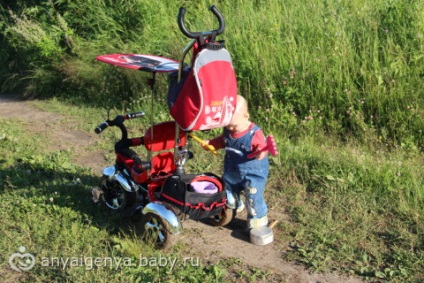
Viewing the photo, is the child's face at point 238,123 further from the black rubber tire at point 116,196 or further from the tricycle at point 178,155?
the black rubber tire at point 116,196

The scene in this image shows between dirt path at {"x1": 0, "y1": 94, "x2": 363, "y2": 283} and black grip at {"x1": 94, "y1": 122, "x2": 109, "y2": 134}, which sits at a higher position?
black grip at {"x1": 94, "y1": 122, "x2": 109, "y2": 134}

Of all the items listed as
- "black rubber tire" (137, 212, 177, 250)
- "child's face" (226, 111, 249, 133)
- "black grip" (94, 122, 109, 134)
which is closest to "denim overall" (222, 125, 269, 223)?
"child's face" (226, 111, 249, 133)

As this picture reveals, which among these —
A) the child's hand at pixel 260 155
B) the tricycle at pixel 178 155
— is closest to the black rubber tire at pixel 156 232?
the tricycle at pixel 178 155

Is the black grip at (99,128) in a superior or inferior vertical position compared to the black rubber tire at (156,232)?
superior

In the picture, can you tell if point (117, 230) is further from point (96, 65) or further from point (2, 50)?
point (2, 50)

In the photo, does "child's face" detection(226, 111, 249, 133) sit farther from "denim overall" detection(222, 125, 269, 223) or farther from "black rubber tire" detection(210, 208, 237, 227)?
"black rubber tire" detection(210, 208, 237, 227)

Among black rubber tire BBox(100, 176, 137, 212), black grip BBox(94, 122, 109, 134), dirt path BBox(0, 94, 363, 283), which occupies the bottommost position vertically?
dirt path BBox(0, 94, 363, 283)

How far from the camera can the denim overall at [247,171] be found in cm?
420

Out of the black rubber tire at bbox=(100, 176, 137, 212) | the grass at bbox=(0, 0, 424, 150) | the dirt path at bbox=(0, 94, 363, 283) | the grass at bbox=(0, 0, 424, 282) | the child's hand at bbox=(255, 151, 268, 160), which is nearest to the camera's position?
the dirt path at bbox=(0, 94, 363, 283)

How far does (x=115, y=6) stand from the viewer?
9.14m

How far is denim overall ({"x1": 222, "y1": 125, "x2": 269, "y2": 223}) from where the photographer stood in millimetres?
4203

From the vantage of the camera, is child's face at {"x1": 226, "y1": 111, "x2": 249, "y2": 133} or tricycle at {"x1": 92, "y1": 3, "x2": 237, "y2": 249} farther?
child's face at {"x1": 226, "y1": 111, "x2": 249, "y2": 133}

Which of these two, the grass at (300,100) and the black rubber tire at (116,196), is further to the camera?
the black rubber tire at (116,196)

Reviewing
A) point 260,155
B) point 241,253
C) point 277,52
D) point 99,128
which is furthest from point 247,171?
point 277,52
